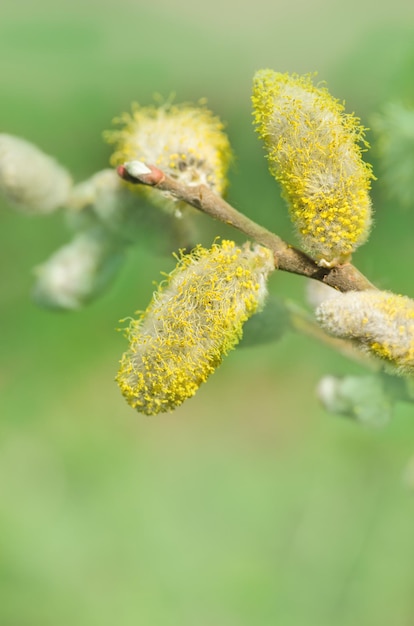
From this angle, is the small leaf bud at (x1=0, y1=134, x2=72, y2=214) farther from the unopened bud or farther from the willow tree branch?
the willow tree branch

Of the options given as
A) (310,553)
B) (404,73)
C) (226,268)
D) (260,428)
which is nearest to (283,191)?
(226,268)

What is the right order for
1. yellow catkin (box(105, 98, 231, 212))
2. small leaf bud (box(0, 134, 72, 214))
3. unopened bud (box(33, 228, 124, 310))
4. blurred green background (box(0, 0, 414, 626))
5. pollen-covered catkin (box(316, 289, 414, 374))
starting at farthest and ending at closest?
blurred green background (box(0, 0, 414, 626))
unopened bud (box(33, 228, 124, 310))
small leaf bud (box(0, 134, 72, 214))
yellow catkin (box(105, 98, 231, 212))
pollen-covered catkin (box(316, 289, 414, 374))

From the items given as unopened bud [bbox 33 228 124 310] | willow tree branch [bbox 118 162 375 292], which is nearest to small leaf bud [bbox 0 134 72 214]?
unopened bud [bbox 33 228 124 310]

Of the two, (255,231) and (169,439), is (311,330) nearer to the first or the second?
(255,231)

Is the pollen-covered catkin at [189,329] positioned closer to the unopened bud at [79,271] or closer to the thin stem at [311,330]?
the thin stem at [311,330]

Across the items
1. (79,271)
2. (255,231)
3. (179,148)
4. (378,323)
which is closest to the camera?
(378,323)

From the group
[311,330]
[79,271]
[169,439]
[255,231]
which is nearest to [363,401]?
[311,330]

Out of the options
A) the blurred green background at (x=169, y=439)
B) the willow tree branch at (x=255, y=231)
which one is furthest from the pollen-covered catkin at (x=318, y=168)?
the blurred green background at (x=169, y=439)
